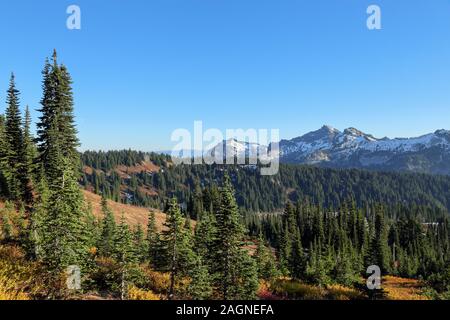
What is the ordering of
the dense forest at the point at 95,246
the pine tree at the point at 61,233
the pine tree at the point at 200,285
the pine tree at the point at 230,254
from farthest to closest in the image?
1. the pine tree at the point at 230,254
2. the pine tree at the point at 200,285
3. the dense forest at the point at 95,246
4. the pine tree at the point at 61,233

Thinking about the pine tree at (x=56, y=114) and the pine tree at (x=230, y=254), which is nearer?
the pine tree at (x=230, y=254)

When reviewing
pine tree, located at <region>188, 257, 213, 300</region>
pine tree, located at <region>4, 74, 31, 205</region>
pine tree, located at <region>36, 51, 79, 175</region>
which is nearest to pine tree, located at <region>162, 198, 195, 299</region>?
pine tree, located at <region>188, 257, 213, 300</region>

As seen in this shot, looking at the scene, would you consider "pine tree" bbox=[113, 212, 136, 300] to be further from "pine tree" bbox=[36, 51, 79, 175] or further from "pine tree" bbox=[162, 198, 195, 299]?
"pine tree" bbox=[36, 51, 79, 175]

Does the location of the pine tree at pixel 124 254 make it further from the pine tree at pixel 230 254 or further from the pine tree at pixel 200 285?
the pine tree at pixel 230 254

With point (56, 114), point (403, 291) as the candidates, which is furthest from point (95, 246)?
point (403, 291)

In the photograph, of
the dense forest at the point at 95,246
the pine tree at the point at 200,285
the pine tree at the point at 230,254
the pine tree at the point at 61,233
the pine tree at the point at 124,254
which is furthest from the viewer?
the pine tree at the point at 230,254

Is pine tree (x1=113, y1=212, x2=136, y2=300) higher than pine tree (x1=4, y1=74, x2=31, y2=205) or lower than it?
lower

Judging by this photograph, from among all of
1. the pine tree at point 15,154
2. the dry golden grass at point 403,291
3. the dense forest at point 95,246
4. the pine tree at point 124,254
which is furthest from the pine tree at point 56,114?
the dry golden grass at point 403,291

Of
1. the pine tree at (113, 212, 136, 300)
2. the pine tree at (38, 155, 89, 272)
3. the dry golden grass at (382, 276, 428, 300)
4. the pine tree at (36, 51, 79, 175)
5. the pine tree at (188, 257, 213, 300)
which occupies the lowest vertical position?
the dry golden grass at (382, 276, 428, 300)

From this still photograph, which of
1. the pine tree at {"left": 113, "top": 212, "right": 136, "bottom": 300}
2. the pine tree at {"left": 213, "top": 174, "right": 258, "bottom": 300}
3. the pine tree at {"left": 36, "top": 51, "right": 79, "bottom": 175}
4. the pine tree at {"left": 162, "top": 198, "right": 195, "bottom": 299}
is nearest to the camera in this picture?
the pine tree at {"left": 113, "top": 212, "right": 136, "bottom": 300}

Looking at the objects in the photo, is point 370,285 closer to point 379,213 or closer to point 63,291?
point 63,291

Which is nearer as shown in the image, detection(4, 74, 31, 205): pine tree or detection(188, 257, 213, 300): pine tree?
detection(188, 257, 213, 300): pine tree

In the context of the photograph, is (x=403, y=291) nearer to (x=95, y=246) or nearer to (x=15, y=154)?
(x=95, y=246)
